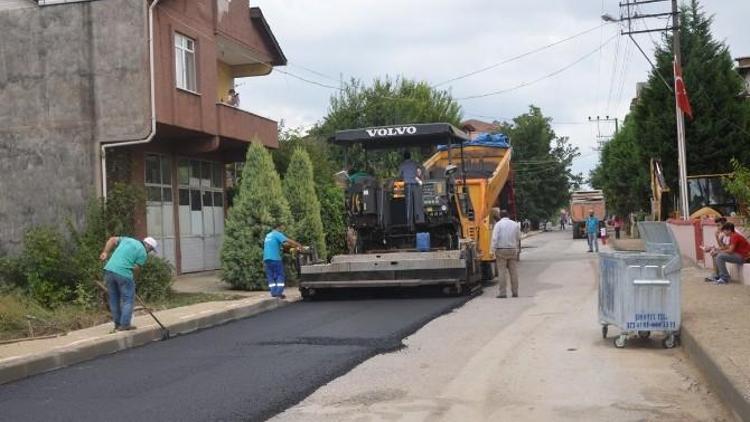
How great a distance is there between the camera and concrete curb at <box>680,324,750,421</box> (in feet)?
20.4

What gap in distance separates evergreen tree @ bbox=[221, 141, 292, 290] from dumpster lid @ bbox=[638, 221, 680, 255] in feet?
30.4

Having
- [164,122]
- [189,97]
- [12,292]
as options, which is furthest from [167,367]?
[189,97]

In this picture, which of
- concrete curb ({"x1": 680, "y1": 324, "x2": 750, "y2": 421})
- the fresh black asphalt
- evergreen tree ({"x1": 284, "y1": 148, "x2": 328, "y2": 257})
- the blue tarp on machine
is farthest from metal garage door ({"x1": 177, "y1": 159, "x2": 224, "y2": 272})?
concrete curb ({"x1": 680, "y1": 324, "x2": 750, "y2": 421})

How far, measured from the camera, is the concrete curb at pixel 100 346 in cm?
934

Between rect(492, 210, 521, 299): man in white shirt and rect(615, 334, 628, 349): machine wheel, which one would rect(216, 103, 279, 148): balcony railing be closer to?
rect(492, 210, 521, 299): man in white shirt

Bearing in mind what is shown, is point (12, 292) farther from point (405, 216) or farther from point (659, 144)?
point (659, 144)

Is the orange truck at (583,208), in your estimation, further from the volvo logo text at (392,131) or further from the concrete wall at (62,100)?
the concrete wall at (62,100)

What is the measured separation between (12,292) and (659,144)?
2558 cm

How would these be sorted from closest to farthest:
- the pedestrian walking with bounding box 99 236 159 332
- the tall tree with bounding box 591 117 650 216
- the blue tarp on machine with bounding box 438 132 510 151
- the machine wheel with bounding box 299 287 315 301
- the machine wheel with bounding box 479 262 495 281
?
the pedestrian walking with bounding box 99 236 159 332
the machine wheel with bounding box 299 287 315 301
the machine wheel with bounding box 479 262 495 281
the blue tarp on machine with bounding box 438 132 510 151
the tall tree with bounding box 591 117 650 216

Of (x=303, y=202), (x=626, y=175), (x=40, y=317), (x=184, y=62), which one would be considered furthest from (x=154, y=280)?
(x=626, y=175)

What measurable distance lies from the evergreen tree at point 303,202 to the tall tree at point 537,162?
2233 inches

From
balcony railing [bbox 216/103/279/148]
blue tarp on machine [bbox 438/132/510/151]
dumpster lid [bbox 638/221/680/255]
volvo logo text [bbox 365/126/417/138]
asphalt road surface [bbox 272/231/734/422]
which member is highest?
balcony railing [bbox 216/103/279/148]

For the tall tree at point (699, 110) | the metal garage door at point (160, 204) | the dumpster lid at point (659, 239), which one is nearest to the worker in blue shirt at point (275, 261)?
the metal garage door at point (160, 204)

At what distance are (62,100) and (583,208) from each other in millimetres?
42193
